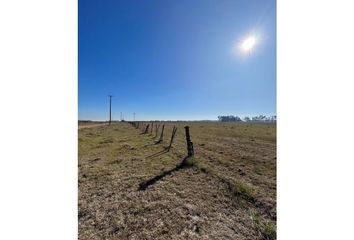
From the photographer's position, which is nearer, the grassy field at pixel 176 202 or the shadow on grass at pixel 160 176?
the grassy field at pixel 176 202

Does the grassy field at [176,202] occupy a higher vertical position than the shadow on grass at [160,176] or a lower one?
lower

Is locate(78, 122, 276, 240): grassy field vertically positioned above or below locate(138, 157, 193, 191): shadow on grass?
below

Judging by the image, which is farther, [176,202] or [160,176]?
[160,176]

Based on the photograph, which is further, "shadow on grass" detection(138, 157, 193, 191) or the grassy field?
"shadow on grass" detection(138, 157, 193, 191)
